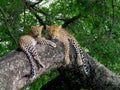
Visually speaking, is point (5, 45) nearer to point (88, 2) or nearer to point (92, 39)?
point (92, 39)

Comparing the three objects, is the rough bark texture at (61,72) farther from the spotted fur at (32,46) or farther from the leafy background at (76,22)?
the leafy background at (76,22)

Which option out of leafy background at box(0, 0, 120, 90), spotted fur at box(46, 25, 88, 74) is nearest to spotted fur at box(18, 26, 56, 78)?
spotted fur at box(46, 25, 88, 74)

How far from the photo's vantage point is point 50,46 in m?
6.65

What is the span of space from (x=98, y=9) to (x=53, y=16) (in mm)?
3294

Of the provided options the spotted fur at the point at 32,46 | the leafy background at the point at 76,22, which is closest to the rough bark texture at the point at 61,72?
the spotted fur at the point at 32,46

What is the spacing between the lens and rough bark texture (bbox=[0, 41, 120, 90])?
19.5 ft

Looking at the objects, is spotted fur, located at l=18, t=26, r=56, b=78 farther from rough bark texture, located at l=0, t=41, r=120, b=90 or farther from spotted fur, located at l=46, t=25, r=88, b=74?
spotted fur, located at l=46, t=25, r=88, b=74

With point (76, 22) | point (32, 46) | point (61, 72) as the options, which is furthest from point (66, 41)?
point (76, 22)

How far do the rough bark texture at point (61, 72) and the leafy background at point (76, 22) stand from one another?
2140 mm

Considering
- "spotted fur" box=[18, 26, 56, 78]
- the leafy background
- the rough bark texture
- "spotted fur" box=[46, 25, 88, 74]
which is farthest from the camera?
the leafy background

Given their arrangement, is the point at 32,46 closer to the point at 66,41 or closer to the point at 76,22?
the point at 66,41

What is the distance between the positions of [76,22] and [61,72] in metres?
5.86

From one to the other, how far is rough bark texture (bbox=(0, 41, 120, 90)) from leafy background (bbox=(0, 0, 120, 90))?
2.14 meters

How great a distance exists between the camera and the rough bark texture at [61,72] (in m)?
5.94
